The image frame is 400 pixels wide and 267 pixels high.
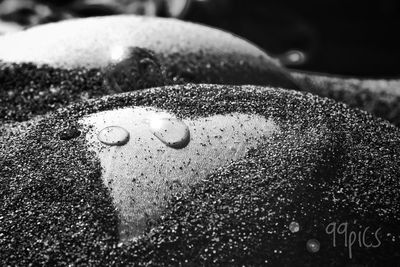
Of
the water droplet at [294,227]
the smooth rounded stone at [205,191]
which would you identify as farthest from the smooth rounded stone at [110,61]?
the water droplet at [294,227]

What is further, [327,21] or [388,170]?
[327,21]

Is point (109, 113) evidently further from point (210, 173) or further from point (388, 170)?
point (388, 170)

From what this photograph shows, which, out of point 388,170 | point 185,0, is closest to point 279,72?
point 388,170

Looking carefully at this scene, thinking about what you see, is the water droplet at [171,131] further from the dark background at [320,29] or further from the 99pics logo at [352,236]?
the dark background at [320,29]

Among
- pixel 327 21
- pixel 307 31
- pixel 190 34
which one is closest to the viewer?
pixel 190 34

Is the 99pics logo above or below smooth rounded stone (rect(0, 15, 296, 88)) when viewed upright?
below

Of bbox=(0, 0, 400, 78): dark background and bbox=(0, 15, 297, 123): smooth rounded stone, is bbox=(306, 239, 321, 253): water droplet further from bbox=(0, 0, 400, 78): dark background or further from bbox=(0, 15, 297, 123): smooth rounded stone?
bbox=(0, 0, 400, 78): dark background

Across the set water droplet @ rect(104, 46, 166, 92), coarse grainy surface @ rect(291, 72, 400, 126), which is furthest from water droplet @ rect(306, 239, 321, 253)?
coarse grainy surface @ rect(291, 72, 400, 126)
